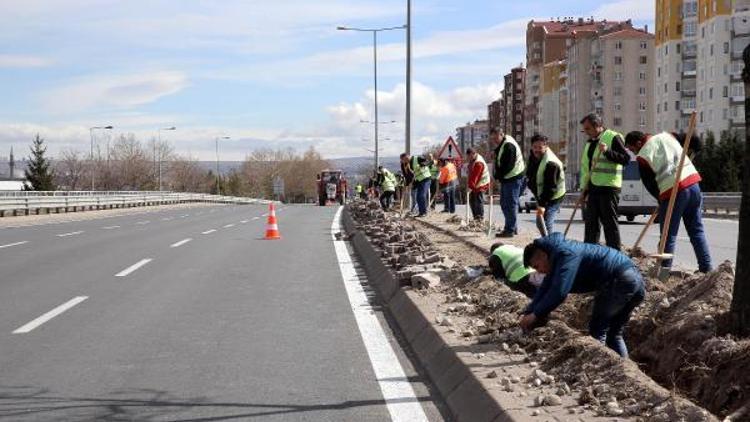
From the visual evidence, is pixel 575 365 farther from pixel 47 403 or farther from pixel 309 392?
pixel 47 403

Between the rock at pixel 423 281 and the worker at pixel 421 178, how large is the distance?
14859mm

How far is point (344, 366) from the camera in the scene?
702 cm

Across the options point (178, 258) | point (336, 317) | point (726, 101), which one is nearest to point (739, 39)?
point (726, 101)

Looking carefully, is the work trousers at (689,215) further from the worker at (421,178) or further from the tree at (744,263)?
the worker at (421,178)

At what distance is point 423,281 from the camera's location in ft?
34.3

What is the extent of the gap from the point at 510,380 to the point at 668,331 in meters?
1.72

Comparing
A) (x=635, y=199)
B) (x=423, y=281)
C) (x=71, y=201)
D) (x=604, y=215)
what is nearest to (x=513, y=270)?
(x=423, y=281)

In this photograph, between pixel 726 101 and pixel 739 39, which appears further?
pixel 726 101

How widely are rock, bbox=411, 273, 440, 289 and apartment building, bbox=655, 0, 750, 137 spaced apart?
236 ft

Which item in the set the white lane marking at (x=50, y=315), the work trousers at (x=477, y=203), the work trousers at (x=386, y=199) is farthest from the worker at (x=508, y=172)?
the work trousers at (x=386, y=199)

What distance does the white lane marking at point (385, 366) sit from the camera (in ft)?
18.5

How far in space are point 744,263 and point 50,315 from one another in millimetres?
6898

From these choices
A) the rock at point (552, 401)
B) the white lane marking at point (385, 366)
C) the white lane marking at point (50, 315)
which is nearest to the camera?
the rock at point (552, 401)

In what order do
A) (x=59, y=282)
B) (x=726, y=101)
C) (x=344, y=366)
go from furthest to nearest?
1. (x=726, y=101)
2. (x=59, y=282)
3. (x=344, y=366)
